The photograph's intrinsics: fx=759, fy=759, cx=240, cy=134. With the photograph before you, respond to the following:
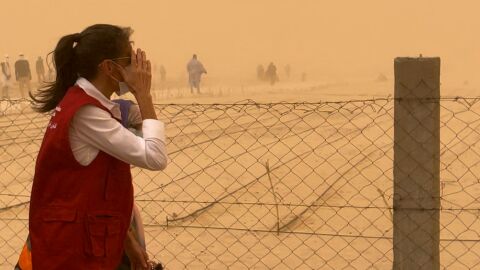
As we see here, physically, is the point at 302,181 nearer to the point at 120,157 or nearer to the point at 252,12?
the point at 120,157

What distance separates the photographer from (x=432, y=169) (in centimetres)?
342

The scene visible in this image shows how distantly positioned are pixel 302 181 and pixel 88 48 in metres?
5.97

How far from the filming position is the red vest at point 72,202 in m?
2.33

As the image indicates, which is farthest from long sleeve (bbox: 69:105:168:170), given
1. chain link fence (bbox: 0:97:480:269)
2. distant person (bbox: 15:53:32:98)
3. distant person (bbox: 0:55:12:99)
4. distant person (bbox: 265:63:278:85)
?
distant person (bbox: 265:63:278:85)

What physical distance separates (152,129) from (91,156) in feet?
0.67

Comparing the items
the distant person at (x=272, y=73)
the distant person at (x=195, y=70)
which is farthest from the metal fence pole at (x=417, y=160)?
the distant person at (x=272, y=73)

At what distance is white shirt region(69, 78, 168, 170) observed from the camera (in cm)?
230

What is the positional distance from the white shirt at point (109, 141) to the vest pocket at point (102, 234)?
186 mm

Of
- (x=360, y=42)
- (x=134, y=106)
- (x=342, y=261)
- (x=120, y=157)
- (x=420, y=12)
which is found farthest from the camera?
(x=420, y=12)

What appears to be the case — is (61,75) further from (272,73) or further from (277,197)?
(272,73)

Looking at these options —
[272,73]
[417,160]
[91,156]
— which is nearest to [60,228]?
[91,156]

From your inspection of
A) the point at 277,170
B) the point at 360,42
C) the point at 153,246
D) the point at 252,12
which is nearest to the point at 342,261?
the point at 153,246

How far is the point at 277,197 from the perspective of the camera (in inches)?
299

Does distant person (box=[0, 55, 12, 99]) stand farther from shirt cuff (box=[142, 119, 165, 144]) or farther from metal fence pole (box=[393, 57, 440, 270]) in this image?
shirt cuff (box=[142, 119, 165, 144])
